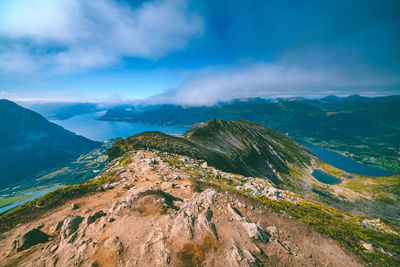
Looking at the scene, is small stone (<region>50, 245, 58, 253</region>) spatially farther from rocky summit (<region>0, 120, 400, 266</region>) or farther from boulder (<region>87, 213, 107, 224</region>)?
boulder (<region>87, 213, 107, 224</region>)

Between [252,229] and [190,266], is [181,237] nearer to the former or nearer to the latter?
[190,266]

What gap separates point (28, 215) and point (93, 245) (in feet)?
32.9

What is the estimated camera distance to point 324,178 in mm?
153625

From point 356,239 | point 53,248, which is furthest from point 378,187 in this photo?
point 53,248

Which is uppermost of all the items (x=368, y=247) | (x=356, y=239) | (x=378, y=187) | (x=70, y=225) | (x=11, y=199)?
(x=70, y=225)

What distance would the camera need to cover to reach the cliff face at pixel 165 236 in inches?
408

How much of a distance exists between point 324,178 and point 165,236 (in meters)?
203

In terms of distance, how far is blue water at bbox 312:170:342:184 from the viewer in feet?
487

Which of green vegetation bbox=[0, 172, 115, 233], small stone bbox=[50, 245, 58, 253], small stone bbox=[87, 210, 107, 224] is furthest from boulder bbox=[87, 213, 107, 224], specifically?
green vegetation bbox=[0, 172, 115, 233]

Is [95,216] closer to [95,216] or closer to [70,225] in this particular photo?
[95,216]

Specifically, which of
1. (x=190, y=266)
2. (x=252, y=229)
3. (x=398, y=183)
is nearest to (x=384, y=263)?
(x=252, y=229)

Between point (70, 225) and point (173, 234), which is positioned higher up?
point (70, 225)

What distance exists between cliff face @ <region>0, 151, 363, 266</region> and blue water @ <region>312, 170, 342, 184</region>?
181 meters

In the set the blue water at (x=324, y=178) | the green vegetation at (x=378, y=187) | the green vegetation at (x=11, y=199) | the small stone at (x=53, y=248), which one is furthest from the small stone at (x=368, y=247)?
the green vegetation at (x=11, y=199)
